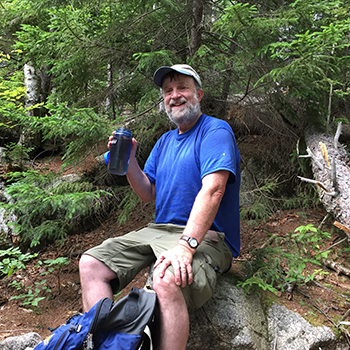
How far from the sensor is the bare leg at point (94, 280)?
6.47ft

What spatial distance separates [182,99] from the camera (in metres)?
2.46

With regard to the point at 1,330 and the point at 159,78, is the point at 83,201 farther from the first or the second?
the point at 159,78

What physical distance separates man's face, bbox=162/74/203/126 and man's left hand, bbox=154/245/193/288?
1.21m

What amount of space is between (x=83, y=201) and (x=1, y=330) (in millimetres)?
1774

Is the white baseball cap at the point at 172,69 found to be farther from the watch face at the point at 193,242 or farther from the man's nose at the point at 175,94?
the watch face at the point at 193,242

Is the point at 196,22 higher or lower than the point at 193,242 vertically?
higher

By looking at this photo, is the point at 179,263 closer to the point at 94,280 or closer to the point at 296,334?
the point at 94,280

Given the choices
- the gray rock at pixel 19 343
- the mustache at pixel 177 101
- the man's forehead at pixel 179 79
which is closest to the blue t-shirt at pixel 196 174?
the mustache at pixel 177 101

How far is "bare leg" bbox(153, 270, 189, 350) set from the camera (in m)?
1.65

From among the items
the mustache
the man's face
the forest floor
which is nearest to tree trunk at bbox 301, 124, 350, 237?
the forest floor

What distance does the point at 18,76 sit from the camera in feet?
28.0

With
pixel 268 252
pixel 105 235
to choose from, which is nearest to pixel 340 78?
pixel 268 252

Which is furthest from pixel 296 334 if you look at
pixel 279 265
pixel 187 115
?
pixel 187 115

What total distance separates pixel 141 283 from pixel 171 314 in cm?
205
